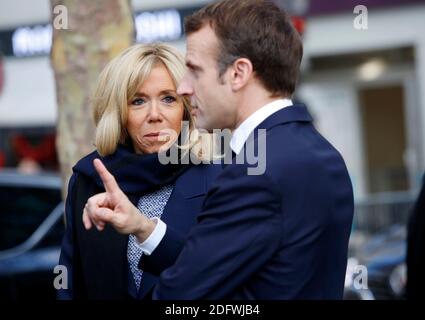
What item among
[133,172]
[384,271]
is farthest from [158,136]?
[384,271]

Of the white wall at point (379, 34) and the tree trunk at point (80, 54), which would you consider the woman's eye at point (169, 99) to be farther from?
the white wall at point (379, 34)

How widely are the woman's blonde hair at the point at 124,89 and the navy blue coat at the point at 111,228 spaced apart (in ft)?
0.21

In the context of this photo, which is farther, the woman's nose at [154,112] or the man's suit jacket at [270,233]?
the woman's nose at [154,112]

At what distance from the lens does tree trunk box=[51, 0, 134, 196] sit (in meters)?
4.61

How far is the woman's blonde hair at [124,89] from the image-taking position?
3.35 meters

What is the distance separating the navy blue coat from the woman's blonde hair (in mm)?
65

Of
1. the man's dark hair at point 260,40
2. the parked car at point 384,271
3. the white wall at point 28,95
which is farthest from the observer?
the white wall at point 28,95

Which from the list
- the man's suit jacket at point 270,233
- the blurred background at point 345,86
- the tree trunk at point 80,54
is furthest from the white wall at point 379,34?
the man's suit jacket at point 270,233

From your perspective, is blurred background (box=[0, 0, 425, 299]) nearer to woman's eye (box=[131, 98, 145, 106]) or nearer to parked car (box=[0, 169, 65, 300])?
parked car (box=[0, 169, 65, 300])

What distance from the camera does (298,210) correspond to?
2.39 meters

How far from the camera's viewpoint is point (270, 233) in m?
2.38

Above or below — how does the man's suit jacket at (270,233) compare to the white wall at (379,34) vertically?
below

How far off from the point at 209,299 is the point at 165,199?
2.92ft

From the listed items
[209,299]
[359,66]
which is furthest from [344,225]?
[359,66]
